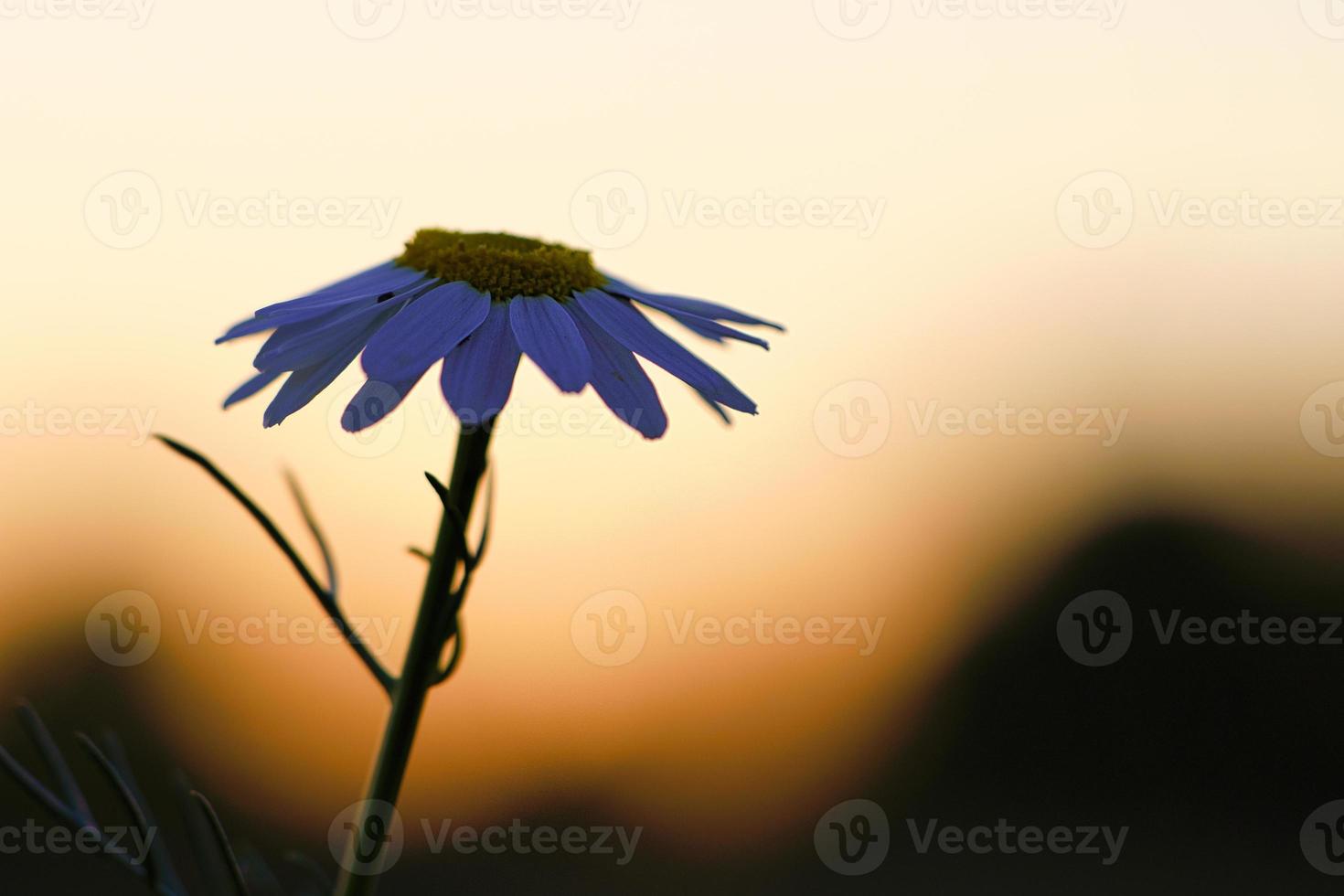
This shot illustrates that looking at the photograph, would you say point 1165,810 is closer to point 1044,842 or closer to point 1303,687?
point 1044,842

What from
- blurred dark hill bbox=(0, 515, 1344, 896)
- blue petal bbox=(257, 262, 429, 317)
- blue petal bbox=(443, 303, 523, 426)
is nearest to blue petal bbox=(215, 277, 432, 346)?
blue petal bbox=(257, 262, 429, 317)

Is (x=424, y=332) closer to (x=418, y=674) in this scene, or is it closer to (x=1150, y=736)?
(x=418, y=674)

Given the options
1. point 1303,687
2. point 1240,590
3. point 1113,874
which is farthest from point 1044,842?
point 1240,590

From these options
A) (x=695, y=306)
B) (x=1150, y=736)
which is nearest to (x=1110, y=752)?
(x=1150, y=736)

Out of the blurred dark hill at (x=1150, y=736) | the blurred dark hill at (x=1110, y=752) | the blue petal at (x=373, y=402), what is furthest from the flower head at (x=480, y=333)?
the blurred dark hill at (x=1150, y=736)

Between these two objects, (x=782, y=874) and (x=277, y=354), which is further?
(x=782, y=874)

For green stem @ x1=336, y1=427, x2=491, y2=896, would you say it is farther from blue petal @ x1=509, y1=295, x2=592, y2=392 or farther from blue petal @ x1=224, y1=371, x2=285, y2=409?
blue petal @ x1=224, y1=371, x2=285, y2=409

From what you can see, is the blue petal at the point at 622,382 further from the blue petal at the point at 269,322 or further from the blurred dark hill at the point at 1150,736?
the blurred dark hill at the point at 1150,736
